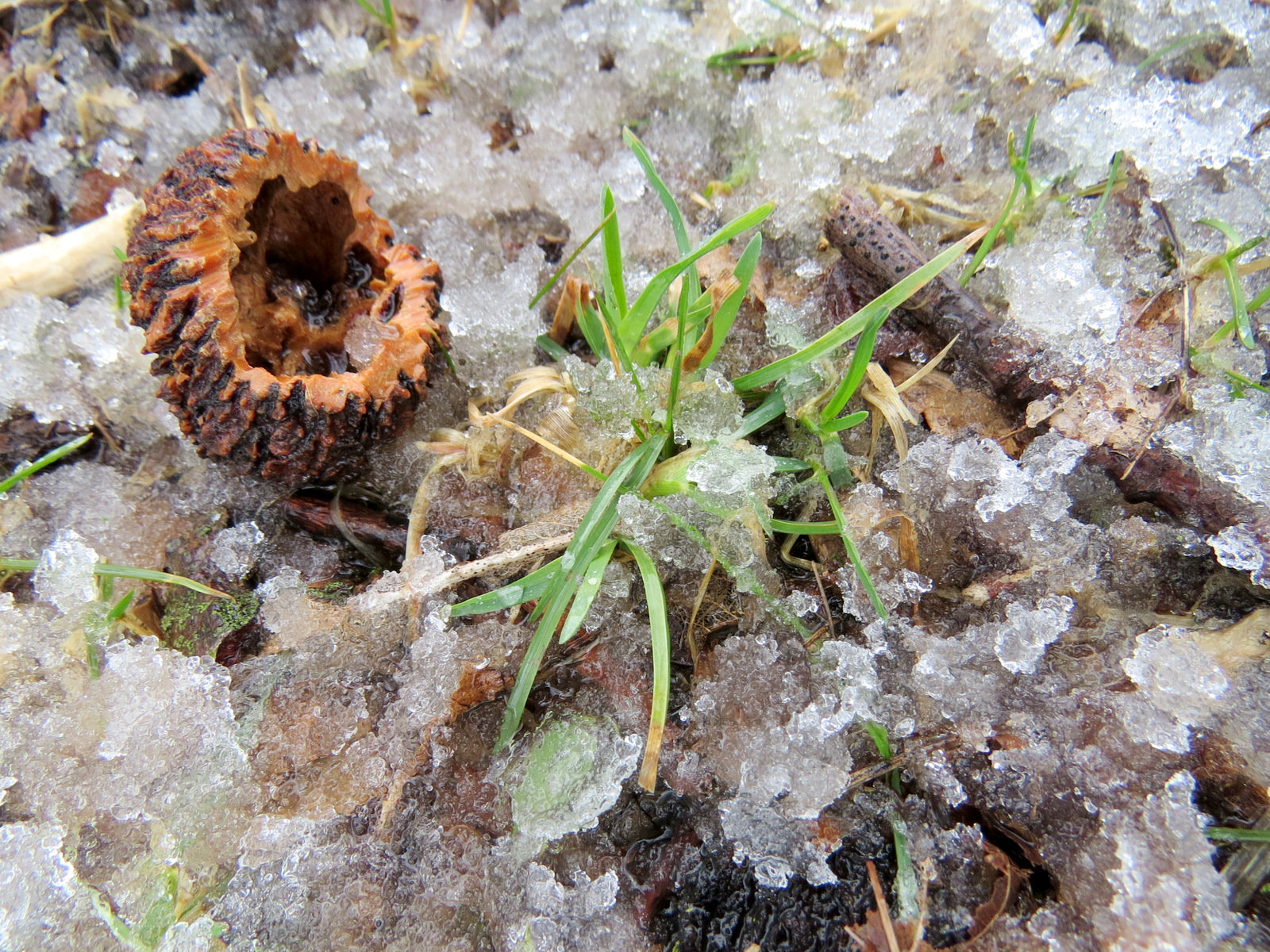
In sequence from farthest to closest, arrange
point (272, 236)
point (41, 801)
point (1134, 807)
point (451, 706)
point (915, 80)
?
1. point (915, 80)
2. point (272, 236)
3. point (451, 706)
4. point (41, 801)
5. point (1134, 807)

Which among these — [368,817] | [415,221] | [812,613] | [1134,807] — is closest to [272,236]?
[415,221]

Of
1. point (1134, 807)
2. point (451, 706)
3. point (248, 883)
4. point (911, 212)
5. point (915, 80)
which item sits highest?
point (915, 80)

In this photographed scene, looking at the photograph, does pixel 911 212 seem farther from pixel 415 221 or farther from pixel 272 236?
pixel 272 236

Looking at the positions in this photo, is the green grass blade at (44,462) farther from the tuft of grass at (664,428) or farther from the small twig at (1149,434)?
the small twig at (1149,434)

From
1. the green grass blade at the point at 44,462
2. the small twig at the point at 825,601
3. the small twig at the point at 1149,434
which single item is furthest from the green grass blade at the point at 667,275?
the green grass blade at the point at 44,462

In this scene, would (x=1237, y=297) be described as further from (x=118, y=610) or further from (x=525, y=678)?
(x=118, y=610)

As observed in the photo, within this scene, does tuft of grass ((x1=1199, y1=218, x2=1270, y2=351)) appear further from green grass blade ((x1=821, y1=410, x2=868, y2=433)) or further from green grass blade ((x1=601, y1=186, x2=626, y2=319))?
green grass blade ((x1=601, y1=186, x2=626, y2=319))
